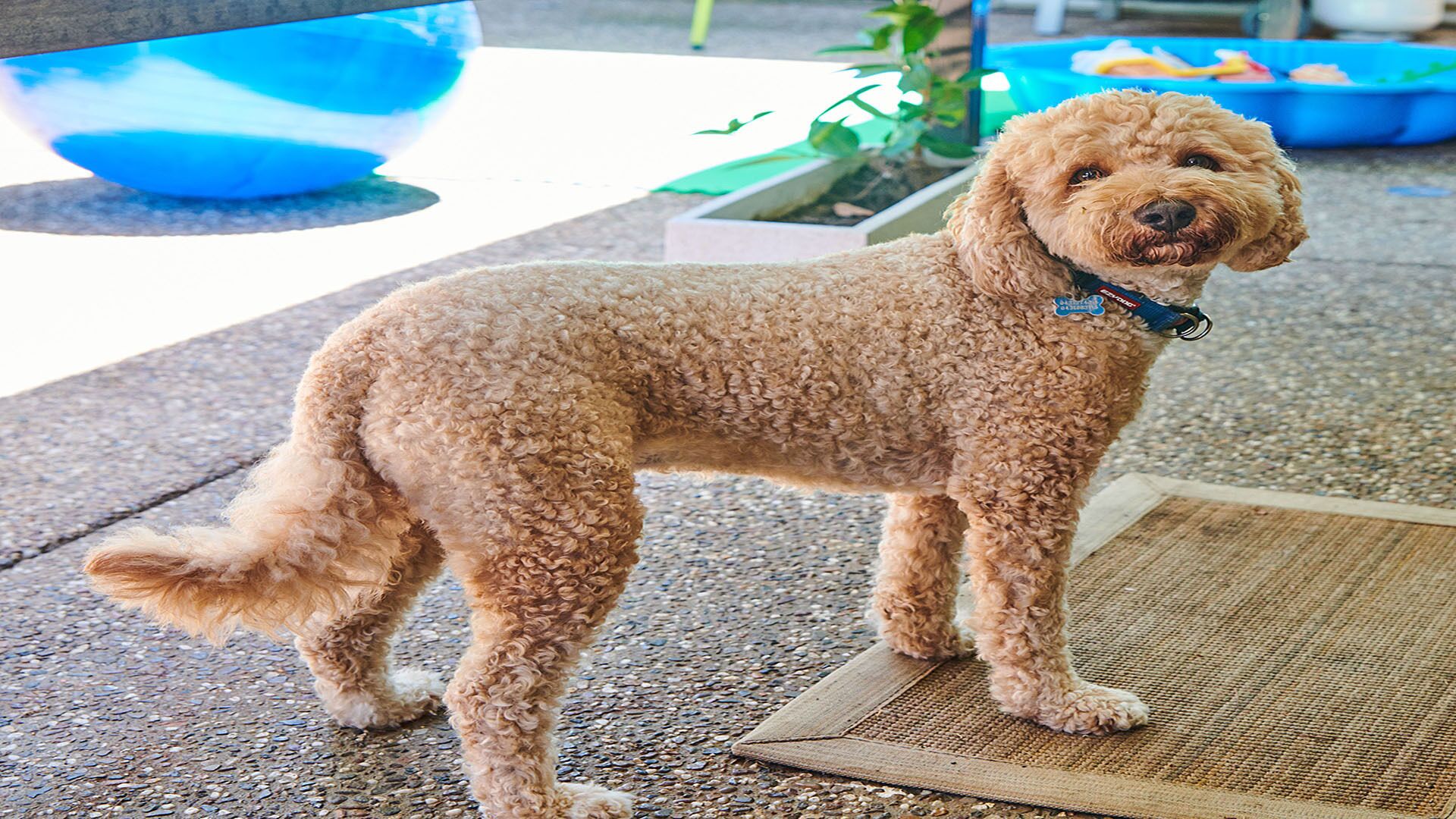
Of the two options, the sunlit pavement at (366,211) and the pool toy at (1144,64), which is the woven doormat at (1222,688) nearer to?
the sunlit pavement at (366,211)

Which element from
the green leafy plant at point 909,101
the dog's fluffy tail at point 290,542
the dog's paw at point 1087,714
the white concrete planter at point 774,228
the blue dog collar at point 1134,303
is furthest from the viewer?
the green leafy plant at point 909,101

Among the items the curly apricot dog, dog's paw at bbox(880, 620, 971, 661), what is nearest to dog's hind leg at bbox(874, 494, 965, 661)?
dog's paw at bbox(880, 620, 971, 661)

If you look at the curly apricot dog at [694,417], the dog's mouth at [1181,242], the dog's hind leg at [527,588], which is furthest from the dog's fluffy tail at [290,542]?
the dog's mouth at [1181,242]

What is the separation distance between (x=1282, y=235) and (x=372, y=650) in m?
1.47

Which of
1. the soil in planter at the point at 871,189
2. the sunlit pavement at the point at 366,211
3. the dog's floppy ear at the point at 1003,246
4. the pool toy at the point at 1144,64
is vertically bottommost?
the sunlit pavement at the point at 366,211

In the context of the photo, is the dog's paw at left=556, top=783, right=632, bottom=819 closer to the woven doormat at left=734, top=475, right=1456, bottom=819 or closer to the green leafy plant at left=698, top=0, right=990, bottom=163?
the woven doormat at left=734, top=475, right=1456, bottom=819

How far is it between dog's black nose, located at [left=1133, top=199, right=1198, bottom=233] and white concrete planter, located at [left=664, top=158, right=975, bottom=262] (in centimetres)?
219

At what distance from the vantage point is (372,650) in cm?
225

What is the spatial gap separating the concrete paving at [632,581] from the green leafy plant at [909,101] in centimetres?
73

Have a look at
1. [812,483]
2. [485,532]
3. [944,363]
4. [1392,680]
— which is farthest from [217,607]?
[1392,680]

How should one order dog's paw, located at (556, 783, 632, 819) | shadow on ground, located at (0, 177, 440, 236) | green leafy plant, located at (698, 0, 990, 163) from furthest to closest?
shadow on ground, located at (0, 177, 440, 236), green leafy plant, located at (698, 0, 990, 163), dog's paw, located at (556, 783, 632, 819)

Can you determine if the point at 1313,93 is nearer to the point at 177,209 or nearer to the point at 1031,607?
the point at 177,209

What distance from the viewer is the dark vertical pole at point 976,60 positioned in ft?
17.3

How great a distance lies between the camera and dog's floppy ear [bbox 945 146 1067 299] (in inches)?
82.5
